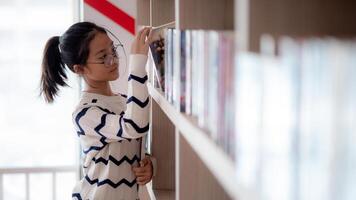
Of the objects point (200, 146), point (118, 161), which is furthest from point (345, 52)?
point (118, 161)

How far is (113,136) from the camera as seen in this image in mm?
1758

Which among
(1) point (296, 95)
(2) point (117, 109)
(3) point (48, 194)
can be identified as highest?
(1) point (296, 95)

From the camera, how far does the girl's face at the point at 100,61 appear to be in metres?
1.93

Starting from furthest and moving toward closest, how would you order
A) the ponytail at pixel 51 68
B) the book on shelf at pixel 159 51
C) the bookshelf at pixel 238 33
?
1. the ponytail at pixel 51 68
2. the book on shelf at pixel 159 51
3. the bookshelf at pixel 238 33

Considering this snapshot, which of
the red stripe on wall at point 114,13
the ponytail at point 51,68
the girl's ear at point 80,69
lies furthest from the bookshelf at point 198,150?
the red stripe on wall at point 114,13

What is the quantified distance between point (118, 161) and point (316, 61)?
1.46 metres

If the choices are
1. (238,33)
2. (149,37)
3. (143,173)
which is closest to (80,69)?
(149,37)

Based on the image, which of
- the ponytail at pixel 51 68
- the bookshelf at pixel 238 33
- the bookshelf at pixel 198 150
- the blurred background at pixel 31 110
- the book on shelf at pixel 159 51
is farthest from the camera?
the blurred background at pixel 31 110

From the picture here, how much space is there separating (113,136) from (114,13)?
1.21m

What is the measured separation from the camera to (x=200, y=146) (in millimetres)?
948

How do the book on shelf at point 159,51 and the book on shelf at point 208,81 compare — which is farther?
the book on shelf at point 159,51

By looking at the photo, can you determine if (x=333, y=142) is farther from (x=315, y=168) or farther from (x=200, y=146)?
(x=200, y=146)

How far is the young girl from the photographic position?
1750mm

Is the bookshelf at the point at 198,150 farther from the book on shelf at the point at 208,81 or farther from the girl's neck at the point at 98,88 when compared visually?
the girl's neck at the point at 98,88
